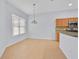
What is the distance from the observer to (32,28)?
10141mm

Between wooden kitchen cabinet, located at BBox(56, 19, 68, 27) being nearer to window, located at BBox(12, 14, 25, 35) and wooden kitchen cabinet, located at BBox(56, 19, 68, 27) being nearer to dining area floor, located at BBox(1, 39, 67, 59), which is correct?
window, located at BBox(12, 14, 25, 35)

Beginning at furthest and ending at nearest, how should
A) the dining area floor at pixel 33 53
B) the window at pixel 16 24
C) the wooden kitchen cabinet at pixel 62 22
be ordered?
the wooden kitchen cabinet at pixel 62 22
the window at pixel 16 24
the dining area floor at pixel 33 53

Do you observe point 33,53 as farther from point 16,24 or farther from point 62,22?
point 62,22

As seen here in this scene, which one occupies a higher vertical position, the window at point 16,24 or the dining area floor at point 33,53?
the window at point 16,24

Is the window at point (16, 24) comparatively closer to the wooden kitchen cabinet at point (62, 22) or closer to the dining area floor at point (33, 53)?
the dining area floor at point (33, 53)

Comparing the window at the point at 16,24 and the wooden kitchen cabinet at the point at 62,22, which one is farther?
the wooden kitchen cabinet at the point at 62,22

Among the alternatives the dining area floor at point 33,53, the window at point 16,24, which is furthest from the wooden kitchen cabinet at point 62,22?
the dining area floor at point 33,53

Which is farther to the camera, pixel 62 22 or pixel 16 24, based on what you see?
pixel 62 22

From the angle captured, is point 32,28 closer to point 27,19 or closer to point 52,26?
point 27,19

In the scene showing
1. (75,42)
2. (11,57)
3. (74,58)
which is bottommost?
(11,57)

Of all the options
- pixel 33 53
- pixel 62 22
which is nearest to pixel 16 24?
pixel 33 53

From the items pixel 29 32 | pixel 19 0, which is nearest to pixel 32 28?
pixel 29 32

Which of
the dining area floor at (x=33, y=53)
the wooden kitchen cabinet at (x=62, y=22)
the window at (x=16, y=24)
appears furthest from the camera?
the wooden kitchen cabinet at (x=62, y=22)

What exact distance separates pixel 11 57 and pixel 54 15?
6.24m
